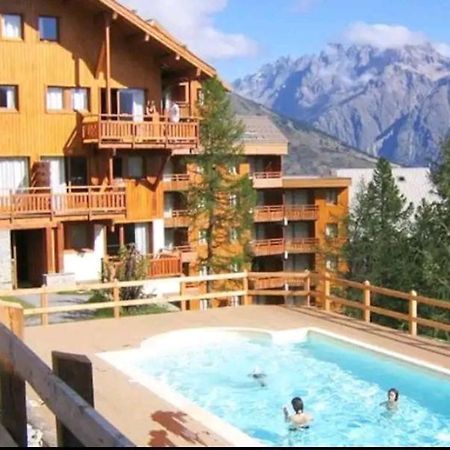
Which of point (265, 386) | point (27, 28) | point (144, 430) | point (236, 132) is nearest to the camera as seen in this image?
point (144, 430)

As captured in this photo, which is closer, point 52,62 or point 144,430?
point 144,430

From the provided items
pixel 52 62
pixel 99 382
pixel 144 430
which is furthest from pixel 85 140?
pixel 144 430

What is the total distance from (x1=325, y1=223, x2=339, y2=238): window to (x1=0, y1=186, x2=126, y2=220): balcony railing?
25843 millimetres

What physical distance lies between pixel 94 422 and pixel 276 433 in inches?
377

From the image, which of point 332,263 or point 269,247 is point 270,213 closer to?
point 269,247

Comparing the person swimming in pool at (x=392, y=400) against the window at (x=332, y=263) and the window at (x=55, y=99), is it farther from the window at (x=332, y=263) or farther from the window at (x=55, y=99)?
the window at (x=332, y=263)

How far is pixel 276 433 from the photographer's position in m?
12.6

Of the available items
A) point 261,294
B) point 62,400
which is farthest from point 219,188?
point 62,400

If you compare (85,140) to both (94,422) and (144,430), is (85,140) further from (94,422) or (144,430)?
(94,422)

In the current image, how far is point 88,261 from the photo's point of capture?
94.3ft

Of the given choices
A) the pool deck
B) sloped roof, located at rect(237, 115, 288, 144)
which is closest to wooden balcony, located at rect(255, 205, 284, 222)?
sloped roof, located at rect(237, 115, 288, 144)

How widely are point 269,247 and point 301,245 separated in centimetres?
267

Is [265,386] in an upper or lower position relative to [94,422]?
lower

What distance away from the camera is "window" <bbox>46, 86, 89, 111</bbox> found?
28141 millimetres
